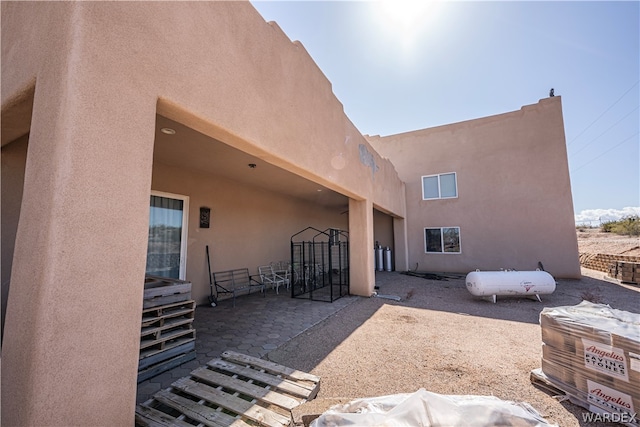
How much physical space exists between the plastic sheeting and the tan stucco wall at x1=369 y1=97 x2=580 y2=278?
9890mm

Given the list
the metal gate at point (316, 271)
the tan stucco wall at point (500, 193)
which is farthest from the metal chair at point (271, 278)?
the tan stucco wall at point (500, 193)

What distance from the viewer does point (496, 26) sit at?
5.70m

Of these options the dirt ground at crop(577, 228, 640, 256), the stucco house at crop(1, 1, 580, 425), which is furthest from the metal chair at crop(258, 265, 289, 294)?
the dirt ground at crop(577, 228, 640, 256)

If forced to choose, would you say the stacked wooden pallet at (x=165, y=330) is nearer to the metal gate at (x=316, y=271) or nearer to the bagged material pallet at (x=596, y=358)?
the metal gate at (x=316, y=271)

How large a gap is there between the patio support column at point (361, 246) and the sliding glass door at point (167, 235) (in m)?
4.00

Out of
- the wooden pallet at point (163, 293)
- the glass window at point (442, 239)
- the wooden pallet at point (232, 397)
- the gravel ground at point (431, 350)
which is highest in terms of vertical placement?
the glass window at point (442, 239)

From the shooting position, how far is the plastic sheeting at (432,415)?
1.42 m

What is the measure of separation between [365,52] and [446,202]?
24.1ft

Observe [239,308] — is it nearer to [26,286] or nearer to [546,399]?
[26,286]

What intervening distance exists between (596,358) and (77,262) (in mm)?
3976

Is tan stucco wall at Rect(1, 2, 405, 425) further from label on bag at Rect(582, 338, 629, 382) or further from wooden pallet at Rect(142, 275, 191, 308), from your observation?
label on bag at Rect(582, 338, 629, 382)

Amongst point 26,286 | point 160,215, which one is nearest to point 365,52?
point 160,215

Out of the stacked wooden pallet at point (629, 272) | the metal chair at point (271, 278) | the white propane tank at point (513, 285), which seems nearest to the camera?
the white propane tank at point (513, 285)

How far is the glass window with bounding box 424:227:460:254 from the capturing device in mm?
10562
